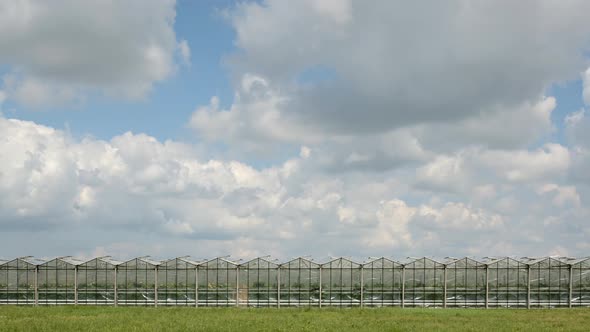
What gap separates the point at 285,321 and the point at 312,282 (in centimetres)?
2820

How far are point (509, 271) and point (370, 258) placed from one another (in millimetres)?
15102

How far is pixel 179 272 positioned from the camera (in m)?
74.2

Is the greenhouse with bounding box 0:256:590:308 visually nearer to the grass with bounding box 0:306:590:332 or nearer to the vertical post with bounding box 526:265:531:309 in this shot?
the vertical post with bounding box 526:265:531:309

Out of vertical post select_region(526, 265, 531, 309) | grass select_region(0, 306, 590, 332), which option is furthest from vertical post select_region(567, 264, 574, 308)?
grass select_region(0, 306, 590, 332)

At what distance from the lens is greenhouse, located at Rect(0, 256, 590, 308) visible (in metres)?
73.4

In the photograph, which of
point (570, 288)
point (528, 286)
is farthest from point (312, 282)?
point (570, 288)

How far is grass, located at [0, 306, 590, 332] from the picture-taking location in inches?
1620

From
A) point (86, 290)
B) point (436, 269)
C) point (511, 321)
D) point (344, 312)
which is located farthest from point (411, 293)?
point (86, 290)

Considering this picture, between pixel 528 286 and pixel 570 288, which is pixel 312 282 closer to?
pixel 528 286

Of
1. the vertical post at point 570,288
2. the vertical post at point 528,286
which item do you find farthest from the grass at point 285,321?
the vertical post at point 570,288

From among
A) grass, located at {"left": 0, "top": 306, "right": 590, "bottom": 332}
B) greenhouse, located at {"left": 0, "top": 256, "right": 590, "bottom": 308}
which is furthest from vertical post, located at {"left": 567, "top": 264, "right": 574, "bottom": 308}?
grass, located at {"left": 0, "top": 306, "right": 590, "bottom": 332}

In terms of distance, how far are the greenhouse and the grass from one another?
1696cm

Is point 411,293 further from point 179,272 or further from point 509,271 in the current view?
point 179,272

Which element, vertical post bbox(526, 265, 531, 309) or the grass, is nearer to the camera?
the grass
